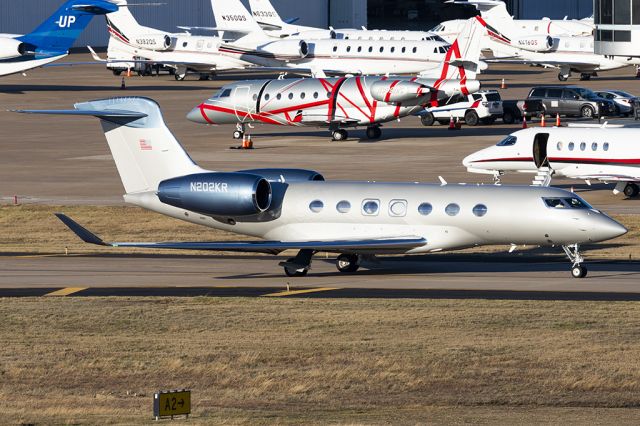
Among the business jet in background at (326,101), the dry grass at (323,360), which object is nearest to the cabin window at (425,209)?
the dry grass at (323,360)

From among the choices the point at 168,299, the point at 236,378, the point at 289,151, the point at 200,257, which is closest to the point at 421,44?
the point at 289,151

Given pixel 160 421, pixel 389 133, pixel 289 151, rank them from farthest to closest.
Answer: pixel 389 133 → pixel 289 151 → pixel 160 421

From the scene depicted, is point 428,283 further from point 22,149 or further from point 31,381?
point 22,149

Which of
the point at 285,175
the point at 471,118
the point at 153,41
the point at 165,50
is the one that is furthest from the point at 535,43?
the point at 285,175

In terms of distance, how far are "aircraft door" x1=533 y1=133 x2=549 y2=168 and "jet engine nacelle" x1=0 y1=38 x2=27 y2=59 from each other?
179 ft

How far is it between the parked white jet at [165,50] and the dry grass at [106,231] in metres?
60.0

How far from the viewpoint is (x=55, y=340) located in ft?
86.2

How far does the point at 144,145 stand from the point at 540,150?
18.9m

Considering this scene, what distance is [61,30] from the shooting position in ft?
312

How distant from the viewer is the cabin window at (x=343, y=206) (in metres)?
34.0

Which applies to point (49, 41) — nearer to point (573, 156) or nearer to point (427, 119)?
point (427, 119)

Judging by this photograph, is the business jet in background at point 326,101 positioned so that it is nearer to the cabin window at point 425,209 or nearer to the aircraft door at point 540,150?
the aircraft door at point 540,150

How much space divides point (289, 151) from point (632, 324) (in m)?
39.8

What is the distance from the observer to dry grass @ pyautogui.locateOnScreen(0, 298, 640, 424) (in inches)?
792
